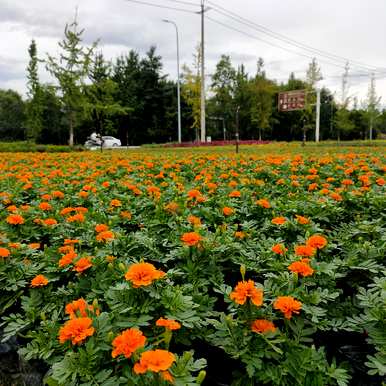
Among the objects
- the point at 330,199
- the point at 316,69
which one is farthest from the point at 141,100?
the point at 330,199

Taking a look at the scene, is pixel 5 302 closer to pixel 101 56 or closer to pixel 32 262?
pixel 32 262

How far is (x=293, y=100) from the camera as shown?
31609mm

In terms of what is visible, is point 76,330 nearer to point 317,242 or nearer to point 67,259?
point 67,259

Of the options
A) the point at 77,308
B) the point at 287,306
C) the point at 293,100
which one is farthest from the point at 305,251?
the point at 293,100

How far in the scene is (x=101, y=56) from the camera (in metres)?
23.5

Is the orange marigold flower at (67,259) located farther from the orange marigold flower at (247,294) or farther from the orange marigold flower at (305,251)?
the orange marigold flower at (305,251)

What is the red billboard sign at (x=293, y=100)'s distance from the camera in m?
30.9

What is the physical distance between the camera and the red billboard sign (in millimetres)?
30891

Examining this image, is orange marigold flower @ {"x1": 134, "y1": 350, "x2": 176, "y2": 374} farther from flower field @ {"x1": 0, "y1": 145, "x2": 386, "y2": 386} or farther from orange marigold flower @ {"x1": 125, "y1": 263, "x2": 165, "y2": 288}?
orange marigold flower @ {"x1": 125, "y1": 263, "x2": 165, "y2": 288}

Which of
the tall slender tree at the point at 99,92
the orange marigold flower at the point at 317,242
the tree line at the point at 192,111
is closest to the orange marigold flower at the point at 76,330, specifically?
the orange marigold flower at the point at 317,242

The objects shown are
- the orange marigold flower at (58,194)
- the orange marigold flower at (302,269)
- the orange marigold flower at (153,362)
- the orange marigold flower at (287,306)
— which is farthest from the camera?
the orange marigold flower at (58,194)

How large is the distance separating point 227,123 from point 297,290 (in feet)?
148

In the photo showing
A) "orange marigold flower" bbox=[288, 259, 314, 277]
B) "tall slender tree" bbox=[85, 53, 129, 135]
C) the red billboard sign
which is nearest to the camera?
"orange marigold flower" bbox=[288, 259, 314, 277]

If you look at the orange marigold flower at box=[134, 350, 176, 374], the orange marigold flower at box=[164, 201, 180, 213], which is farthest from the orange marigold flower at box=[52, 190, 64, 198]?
the orange marigold flower at box=[134, 350, 176, 374]
